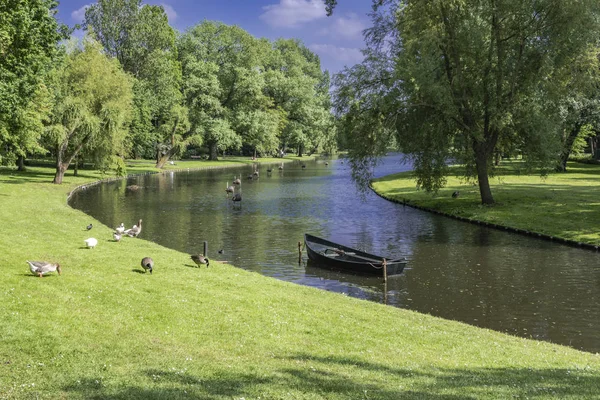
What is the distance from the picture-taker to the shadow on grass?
973 centimetres

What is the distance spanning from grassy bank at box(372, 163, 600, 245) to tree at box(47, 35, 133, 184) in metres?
31.3

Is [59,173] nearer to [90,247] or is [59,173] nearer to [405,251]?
[90,247]

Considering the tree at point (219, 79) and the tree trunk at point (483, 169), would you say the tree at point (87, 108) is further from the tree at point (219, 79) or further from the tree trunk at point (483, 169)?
the tree at point (219, 79)

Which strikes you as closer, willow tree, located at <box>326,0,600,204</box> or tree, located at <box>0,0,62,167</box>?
tree, located at <box>0,0,62,167</box>

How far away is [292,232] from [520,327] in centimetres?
2057

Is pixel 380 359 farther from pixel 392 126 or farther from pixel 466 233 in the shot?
pixel 392 126

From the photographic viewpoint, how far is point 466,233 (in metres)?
38.5

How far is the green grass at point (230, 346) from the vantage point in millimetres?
10219

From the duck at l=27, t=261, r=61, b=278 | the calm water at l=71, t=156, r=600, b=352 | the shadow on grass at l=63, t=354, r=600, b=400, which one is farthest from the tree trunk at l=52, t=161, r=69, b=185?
the shadow on grass at l=63, t=354, r=600, b=400

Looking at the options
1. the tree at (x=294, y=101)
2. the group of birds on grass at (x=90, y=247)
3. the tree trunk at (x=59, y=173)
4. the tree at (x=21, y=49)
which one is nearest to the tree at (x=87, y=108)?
the tree trunk at (x=59, y=173)

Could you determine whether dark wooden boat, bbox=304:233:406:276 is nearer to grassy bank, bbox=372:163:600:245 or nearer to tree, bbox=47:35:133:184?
grassy bank, bbox=372:163:600:245

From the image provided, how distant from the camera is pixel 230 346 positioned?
43.2 feet

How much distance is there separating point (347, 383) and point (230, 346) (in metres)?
3.60

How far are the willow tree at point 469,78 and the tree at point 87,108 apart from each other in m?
27.2
